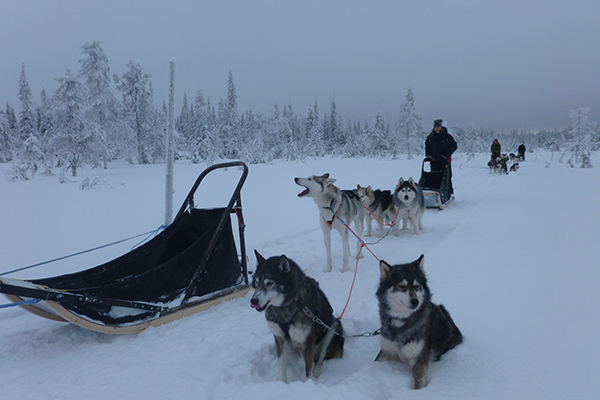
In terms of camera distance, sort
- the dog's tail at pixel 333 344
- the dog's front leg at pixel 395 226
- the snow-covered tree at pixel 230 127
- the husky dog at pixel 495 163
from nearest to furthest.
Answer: the dog's tail at pixel 333 344
the dog's front leg at pixel 395 226
the husky dog at pixel 495 163
the snow-covered tree at pixel 230 127

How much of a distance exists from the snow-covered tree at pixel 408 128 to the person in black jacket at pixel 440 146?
28.3m

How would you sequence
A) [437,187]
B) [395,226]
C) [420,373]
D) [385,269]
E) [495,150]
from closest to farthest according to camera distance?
[420,373] < [385,269] < [395,226] < [437,187] < [495,150]

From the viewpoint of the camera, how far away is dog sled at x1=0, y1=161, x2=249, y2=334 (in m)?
2.52

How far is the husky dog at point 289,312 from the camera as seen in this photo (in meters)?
2.34

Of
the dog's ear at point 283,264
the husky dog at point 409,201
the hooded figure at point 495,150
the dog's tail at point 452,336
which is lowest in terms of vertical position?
the dog's tail at point 452,336

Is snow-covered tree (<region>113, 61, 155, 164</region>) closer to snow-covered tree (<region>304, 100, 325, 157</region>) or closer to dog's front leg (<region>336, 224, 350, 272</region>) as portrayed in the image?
snow-covered tree (<region>304, 100, 325, 157</region>)

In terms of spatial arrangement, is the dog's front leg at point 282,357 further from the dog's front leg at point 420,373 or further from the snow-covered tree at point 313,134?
the snow-covered tree at point 313,134

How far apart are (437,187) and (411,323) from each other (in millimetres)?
6908

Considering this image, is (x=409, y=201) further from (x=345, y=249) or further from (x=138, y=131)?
(x=138, y=131)

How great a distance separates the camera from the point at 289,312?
2.37m

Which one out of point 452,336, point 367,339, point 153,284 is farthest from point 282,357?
point 153,284

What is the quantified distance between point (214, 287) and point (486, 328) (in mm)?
2654

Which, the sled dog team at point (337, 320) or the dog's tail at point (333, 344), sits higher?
the sled dog team at point (337, 320)

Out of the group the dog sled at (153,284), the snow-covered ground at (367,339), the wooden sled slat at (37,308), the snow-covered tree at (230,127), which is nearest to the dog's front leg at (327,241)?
the snow-covered ground at (367,339)
